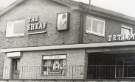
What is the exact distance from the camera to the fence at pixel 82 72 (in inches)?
492

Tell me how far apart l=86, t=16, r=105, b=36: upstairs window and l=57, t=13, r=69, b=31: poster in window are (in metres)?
0.75

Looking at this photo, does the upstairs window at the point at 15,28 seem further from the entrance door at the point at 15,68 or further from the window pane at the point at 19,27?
the entrance door at the point at 15,68

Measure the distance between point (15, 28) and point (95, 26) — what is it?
11.3ft

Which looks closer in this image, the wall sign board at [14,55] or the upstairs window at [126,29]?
Answer: the upstairs window at [126,29]

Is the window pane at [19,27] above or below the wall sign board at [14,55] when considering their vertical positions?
above

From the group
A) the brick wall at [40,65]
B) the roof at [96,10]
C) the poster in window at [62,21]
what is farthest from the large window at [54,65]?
the roof at [96,10]

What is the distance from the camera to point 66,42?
13461mm

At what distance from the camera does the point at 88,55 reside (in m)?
12.8

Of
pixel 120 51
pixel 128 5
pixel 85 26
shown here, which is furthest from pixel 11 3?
pixel 128 5

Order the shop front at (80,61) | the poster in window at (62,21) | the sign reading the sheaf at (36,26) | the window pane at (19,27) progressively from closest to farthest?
1. the shop front at (80,61)
2. the poster in window at (62,21)
3. the sign reading the sheaf at (36,26)
4. the window pane at (19,27)

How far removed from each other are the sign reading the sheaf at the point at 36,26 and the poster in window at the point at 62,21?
706mm

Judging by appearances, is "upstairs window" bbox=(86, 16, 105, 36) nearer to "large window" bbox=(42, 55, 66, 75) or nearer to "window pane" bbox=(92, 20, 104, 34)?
"window pane" bbox=(92, 20, 104, 34)

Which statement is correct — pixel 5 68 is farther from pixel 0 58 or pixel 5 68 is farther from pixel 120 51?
pixel 120 51

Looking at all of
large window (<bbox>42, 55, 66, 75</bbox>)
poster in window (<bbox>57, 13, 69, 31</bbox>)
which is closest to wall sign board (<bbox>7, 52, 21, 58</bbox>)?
large window (<bbox>42, 55, 66, 75</bbox>)
